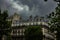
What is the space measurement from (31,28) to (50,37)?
42.7ft

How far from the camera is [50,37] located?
87125mm

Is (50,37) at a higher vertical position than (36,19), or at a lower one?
lower

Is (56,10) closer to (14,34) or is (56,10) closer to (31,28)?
(31,28)

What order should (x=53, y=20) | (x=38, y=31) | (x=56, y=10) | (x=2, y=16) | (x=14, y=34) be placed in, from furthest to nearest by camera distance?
(x=14, y=34) < (x=38, y=31) < (x=2, y=16) < (x=53, y=20) < (x=56, y=10)

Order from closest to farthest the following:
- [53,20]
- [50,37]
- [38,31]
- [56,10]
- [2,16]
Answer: [56,10], [53,20], [2,16], [38,31], [50,37]

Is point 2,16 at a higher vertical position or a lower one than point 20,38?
higher

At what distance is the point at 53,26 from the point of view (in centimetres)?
3672

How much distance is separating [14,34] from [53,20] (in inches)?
2206

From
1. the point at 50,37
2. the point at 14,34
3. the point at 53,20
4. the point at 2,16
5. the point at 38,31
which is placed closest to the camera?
the point at 53,20

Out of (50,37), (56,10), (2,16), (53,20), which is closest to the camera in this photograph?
(56,10)

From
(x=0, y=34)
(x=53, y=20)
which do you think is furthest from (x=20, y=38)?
(x=53, y=20)

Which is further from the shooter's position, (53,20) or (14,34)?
(14,34)

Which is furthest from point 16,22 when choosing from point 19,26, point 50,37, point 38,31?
point 38,31

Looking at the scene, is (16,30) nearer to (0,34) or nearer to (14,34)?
(14,34)
